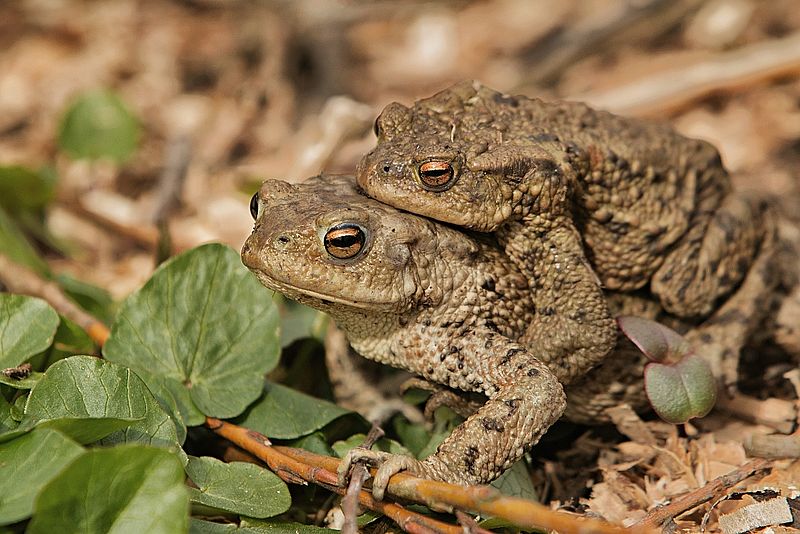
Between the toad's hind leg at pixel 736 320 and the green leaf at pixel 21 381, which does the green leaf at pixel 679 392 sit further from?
the green leaf at pixel 21 381

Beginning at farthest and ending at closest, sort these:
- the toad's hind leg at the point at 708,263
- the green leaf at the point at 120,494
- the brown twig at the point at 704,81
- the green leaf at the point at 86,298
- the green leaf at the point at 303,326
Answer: the brown twig at the point at 704,81, the green leaf at the point at 86,298, the green leaf at the point at 303,326, the toad's hind leg at the point at 708,263, the green leaf at the point at 120,494

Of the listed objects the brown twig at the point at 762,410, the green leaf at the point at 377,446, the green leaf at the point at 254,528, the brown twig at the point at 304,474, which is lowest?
the green leaf at the point at 254,528

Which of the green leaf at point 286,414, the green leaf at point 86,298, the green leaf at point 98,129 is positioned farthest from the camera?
the green leaf at point 98,129

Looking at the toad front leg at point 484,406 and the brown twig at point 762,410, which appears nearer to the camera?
the toad front leg at point 484,406

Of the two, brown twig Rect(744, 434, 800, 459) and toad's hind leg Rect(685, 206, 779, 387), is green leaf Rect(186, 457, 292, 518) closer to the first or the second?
brown twig Rect(744, 434, 800, 459)

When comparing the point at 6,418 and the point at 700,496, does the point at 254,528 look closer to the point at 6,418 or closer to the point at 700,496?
the point at 6,418

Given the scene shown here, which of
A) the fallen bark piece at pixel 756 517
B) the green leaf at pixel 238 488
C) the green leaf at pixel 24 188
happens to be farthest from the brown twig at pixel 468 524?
the green leaf at pixel 24 188

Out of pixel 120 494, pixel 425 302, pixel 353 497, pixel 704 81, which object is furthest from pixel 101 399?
pixel 704 81
